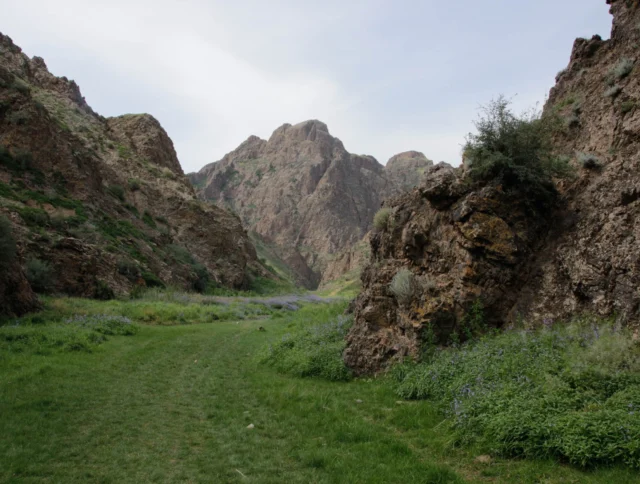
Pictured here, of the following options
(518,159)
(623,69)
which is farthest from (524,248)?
(623,69)

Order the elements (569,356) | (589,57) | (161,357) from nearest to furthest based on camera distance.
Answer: (569,356)
(161,357)
(589,57)

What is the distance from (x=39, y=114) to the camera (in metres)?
33.9

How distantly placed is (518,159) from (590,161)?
1.62m

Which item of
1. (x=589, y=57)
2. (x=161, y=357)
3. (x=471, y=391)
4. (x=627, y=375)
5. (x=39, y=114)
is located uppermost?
(x=39, y=114)

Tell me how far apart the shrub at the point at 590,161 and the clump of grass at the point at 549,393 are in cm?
446

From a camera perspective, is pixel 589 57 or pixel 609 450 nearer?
pixel 609 450

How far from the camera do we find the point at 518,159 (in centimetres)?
995

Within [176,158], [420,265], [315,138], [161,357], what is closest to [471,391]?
[420,265]

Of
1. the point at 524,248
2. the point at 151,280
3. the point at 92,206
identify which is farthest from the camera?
the point at 92,206

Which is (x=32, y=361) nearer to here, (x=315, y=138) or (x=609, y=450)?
(x=609, y=450)

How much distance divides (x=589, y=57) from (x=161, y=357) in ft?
59.9

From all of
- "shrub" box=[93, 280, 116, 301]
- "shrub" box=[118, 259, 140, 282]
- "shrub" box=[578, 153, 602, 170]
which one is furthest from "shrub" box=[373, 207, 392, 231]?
"shrub" box=[118, 259, 140, 282]

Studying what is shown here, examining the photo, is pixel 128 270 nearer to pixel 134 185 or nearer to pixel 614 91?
pixel 134 185

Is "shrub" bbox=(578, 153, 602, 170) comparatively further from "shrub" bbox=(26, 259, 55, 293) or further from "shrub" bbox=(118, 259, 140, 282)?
"shrub" bbox=(118, 259, 140, 282)
